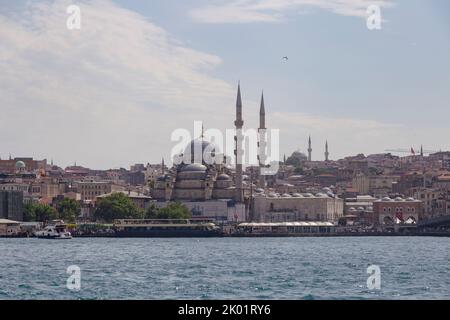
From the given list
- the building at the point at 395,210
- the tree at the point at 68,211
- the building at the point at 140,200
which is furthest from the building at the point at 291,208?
the tree at the point at 68,211

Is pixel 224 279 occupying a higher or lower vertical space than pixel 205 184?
lower

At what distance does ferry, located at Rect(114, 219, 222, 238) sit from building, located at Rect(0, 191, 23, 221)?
7.74 metres

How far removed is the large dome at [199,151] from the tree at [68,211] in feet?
37.7

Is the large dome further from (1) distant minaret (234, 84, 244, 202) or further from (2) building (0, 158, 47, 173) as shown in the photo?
(2) building (0, 158, 47, 173)

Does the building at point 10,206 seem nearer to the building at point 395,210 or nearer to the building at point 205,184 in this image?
the building at point 205,184

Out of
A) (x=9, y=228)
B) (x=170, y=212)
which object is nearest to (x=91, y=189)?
(x=170, y=212)

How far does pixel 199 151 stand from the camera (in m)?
87.6

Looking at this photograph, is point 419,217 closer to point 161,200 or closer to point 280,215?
point 280,215

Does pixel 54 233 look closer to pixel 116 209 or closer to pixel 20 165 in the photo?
pixel 116 209

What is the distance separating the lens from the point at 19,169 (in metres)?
105

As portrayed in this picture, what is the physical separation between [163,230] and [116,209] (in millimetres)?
8685

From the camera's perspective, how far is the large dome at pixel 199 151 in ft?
287

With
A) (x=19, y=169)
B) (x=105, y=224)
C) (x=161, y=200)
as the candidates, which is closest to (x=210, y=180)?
(x=161, y=200)

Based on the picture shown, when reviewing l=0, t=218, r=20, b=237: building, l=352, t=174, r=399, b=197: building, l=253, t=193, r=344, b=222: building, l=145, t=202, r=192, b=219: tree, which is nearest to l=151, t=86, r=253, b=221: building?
l=253, t=193, r=344, b=222: building
